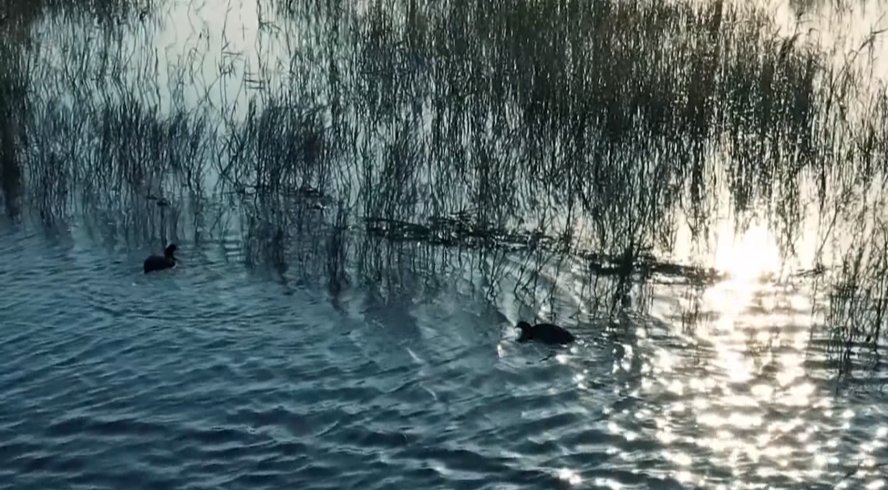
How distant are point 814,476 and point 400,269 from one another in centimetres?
334

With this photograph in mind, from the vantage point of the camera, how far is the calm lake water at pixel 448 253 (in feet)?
17.1

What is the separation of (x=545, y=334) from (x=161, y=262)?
2.53 m

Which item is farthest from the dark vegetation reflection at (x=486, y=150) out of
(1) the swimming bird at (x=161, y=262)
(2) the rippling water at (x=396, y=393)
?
(1) the swimming bird at (x=161, y=262)

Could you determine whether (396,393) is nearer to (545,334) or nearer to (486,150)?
(545,334)

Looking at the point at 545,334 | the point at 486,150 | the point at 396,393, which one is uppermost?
the point at 486,150

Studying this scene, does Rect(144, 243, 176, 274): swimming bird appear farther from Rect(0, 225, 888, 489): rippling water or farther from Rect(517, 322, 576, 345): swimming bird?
Rect(517, 322, 576, 345): swimming bird

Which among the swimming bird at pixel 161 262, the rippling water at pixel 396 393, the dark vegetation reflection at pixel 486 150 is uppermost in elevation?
the dark vegetation reflection at pixel 486 150

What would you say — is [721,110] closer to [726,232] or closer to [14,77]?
[726,232]

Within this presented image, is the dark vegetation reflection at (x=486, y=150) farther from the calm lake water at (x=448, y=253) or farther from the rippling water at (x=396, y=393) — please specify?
the rippling water at (x=396, y=393)

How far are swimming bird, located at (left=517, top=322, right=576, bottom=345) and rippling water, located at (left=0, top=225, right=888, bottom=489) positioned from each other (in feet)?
0.29

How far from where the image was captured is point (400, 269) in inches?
298

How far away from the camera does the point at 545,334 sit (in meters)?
6.23

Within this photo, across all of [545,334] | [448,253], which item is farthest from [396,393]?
[448,253]

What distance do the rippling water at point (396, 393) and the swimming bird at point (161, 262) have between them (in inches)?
3.2
